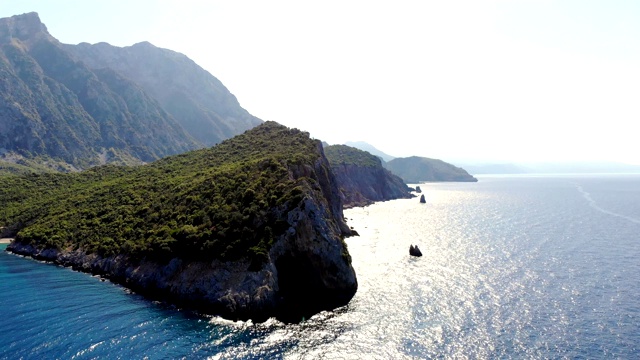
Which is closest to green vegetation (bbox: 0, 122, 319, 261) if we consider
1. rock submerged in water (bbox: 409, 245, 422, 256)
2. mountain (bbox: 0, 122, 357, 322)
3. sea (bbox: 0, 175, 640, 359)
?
mountain (bbox: 0, 122, 357, 322)

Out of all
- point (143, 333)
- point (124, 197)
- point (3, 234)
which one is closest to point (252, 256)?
point (143, 333)

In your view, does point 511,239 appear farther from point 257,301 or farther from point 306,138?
point 257,301

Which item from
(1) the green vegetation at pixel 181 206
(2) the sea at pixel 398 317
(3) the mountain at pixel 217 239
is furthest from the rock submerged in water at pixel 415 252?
(1) the green vegetation at pixel 181 206

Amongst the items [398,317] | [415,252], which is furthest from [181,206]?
[415,252]

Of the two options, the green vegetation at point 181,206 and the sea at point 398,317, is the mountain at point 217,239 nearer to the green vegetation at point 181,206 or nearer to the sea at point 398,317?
the green vegetation at point 181,206

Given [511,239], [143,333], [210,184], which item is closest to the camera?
[143,333]

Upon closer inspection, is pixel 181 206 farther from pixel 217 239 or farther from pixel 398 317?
pixel 398 317
